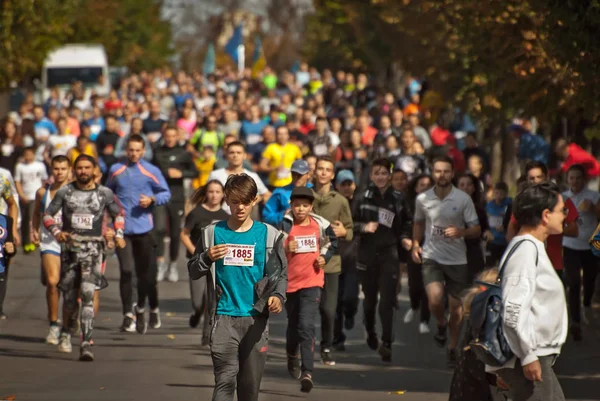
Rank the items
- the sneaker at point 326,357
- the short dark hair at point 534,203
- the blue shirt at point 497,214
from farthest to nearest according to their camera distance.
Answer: the blue shirt at point 497,214
the sneaker at point 326,357
the short dark hair at point 534,203

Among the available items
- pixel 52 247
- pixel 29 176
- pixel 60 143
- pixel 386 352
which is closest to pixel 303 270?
pixel 386 352

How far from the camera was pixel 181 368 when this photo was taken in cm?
1195

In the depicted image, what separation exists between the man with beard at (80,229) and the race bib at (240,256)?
4106 millimetres

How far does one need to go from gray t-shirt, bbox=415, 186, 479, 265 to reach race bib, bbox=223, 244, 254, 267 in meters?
4.47

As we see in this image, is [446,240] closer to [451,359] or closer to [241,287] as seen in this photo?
[451,359]

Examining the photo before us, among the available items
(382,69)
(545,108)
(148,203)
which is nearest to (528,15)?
(545,108)

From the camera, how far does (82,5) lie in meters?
55.9

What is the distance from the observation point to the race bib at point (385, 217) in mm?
13156

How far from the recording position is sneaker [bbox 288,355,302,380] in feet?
37.8

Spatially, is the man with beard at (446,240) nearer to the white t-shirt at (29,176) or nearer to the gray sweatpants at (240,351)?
the gray sweatpants at (240,351)

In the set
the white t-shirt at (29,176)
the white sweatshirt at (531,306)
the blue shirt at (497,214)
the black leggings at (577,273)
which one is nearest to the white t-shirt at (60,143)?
the white t-shirt at (29,176)

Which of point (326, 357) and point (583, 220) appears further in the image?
point (583, 220)

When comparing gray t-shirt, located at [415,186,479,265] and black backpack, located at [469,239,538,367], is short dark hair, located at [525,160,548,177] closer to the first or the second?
gray t-shirt, located at [415,186,479,265]

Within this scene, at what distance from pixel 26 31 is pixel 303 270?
2313 centimetres
